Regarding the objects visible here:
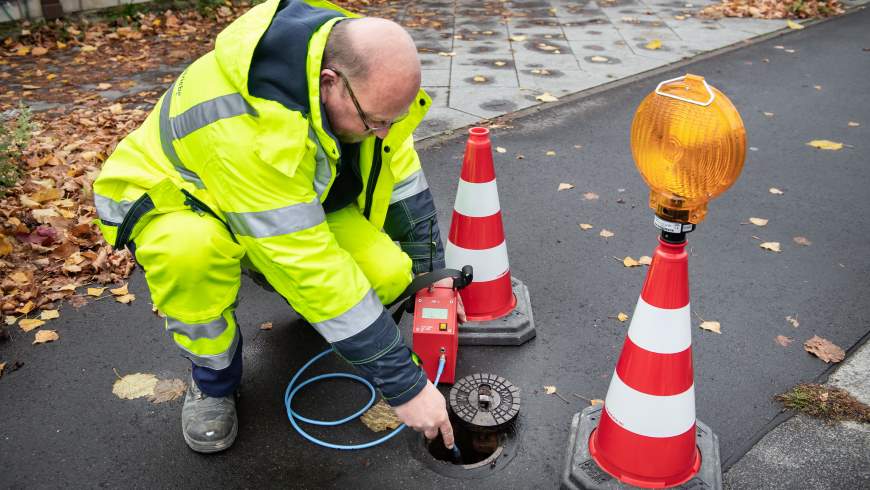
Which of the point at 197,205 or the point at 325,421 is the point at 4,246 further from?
the point at 325,421

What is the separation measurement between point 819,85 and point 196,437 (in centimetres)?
637

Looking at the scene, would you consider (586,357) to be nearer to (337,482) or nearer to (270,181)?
(337,482)

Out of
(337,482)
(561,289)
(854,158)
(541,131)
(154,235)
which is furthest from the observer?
(541,131)

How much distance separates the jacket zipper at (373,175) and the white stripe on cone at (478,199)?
1.43 ft

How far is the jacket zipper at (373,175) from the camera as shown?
7.79 feet

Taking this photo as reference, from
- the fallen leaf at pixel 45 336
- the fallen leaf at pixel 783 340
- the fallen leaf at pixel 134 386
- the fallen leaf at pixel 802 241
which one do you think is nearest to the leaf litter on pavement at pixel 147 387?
the fallen leaf at pixel 134 386

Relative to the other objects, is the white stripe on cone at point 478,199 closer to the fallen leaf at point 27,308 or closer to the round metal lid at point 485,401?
the round metal lid at point 485,401

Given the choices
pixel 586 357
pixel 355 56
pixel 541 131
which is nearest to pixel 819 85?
pixel 541 131

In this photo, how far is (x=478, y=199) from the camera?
2.83 meters

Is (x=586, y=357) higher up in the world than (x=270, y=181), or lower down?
lower down

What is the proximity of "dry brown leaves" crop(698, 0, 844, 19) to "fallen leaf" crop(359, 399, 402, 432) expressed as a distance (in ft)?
26.7

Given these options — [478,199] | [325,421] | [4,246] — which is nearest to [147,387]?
[325,421]

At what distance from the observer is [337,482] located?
2307 millimetres

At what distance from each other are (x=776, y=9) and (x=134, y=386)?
914 centimetres
